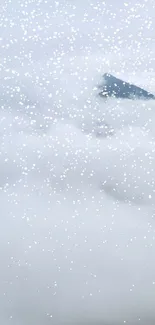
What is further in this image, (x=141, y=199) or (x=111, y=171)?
(x=111, y=171)

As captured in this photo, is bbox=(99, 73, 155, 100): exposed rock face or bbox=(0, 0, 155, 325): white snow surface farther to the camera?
bbox=(99, 73, 155, 100): exposed rock face

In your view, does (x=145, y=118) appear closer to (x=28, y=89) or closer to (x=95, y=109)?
(x=95, y=109)

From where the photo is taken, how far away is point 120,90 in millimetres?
35469

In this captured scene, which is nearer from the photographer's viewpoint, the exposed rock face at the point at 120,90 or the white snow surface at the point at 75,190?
the white snow surface at the point at 75,190

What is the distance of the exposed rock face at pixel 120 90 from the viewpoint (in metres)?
34.1

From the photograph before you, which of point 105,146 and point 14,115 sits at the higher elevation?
point 14,115

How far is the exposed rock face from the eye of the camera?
34125mm

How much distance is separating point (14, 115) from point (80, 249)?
618 inches

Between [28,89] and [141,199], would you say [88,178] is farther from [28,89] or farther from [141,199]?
[28,89]

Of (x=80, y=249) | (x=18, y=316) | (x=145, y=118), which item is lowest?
(x=18, y=316)

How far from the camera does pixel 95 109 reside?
3466 cm

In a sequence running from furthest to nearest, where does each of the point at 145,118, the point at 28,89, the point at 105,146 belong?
the point at 28,89
the point at 145,118
the point at 105,146

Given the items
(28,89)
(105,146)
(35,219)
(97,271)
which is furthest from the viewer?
(28,89)

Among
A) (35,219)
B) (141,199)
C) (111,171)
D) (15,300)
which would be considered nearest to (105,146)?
(111,171)
